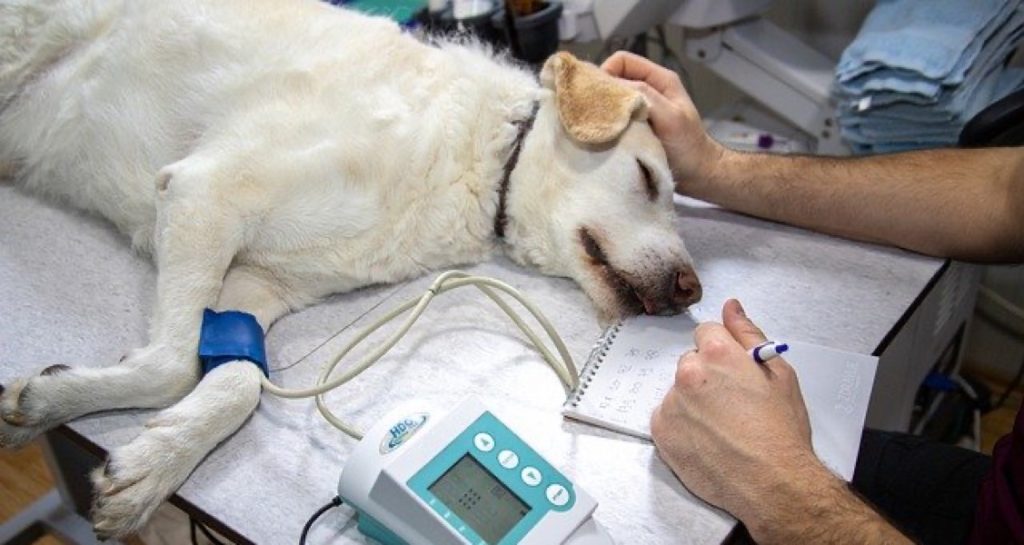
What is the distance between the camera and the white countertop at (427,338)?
3.47 ft

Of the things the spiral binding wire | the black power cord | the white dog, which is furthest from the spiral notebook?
the black power cord

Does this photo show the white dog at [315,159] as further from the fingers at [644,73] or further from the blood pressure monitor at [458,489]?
the blood pressure monitor at [458,489]

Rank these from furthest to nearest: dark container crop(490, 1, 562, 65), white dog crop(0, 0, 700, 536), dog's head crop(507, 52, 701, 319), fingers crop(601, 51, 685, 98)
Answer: dark container crop(490, 1, 562, 65) → fingers crop(601, 51, 685, 98) → dog's head crop(507, 52, 701, 319) → white dog crop(0, 0, 700, 536)

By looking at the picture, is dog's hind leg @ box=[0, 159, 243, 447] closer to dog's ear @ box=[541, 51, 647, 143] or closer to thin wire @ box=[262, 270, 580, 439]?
thin wire @ box=[262, 270, 580, 439]

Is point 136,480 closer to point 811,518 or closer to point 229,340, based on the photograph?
point 229,340

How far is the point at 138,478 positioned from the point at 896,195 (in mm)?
1251

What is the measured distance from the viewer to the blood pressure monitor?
0.92 metres

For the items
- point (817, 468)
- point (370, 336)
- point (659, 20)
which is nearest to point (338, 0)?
point (659, 20)

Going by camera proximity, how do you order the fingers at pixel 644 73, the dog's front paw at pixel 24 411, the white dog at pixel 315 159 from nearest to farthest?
the dog's front paw at pixel 24 411 → the white dog at pixel 315 159 → the fingers at pixel 644 73

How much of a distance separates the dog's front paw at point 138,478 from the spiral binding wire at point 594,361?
48cm

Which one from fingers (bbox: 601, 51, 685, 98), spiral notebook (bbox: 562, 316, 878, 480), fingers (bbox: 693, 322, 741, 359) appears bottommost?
spiral notebook (bbox: 562, 316, 878, 480)

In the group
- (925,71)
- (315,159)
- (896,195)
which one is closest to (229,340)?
(315,159)

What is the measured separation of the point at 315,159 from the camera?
142cm

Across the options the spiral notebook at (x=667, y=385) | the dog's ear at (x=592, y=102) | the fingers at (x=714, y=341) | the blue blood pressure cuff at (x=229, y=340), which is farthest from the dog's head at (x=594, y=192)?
the blue blood pressure cuff at (x=229, y=340)
